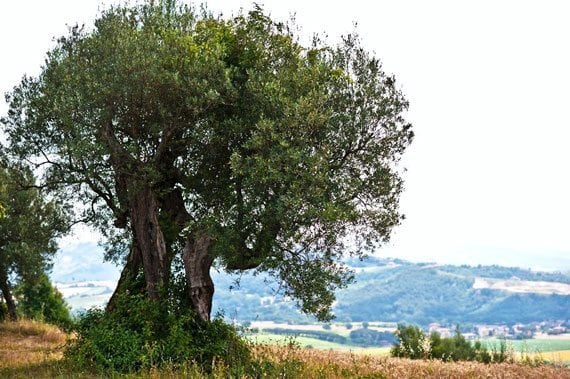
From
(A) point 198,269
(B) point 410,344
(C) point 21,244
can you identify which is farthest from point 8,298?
(B) point 410,344

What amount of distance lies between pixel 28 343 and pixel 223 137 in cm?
2087

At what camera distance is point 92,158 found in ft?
76.6

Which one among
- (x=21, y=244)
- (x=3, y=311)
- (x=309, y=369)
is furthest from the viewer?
(x=3, y=311)

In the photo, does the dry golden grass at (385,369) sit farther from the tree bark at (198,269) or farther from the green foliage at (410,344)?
the green foliage at (410,344)

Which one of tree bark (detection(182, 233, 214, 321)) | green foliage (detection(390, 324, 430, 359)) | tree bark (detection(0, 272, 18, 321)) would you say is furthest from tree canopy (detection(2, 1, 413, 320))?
tree bark (detection(0, 272, 18, 321))

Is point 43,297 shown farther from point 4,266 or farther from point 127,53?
point 127,53

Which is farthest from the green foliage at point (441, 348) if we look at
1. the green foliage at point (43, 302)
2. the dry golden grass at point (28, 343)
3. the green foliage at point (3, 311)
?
the green foliage at point (43, 302)

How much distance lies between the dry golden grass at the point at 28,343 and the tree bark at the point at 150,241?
19.3 feet

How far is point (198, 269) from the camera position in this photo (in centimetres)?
Answer: 2509

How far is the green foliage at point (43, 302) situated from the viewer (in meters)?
50.4

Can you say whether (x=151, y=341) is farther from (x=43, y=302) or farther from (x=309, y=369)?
(x=43, y=302)

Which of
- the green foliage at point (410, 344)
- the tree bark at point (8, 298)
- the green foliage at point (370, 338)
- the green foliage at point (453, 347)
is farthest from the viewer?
the green foliage at point (370, 338)

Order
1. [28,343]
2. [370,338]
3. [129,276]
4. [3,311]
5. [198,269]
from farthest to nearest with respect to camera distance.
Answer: [370,338] < [3,311] < [28,343] < [129,276] < [198,269]

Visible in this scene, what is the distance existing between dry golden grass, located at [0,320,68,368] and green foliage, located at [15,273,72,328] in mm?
6834
